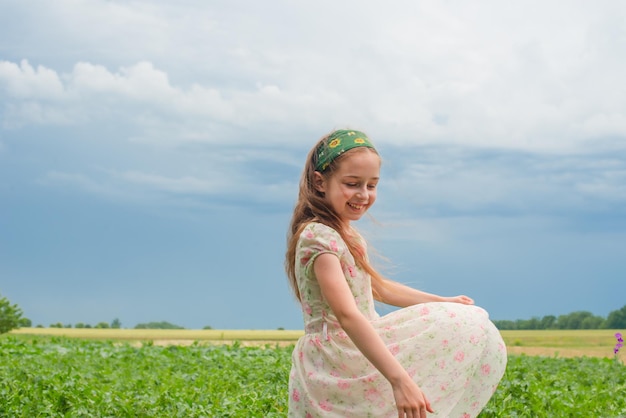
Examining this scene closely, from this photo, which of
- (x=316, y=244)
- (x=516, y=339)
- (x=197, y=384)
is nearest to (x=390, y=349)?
(x=316, y=244)

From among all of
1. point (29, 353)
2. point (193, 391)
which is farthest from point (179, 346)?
point (193, 391)

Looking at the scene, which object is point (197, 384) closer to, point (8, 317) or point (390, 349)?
point (390, 349)

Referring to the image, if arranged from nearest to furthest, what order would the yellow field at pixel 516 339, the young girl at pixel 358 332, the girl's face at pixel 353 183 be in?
the young girl at pixel 358 332 < the girl's face at pixel 353 183 < the yellow field at pixel 516 339

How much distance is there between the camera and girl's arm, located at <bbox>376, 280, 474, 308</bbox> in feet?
13.3

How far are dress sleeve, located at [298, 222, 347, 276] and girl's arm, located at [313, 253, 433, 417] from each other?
0.03m

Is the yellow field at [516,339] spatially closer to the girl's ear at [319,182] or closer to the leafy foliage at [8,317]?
the leafy foliage at [8,317]

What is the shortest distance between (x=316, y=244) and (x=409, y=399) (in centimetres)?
78

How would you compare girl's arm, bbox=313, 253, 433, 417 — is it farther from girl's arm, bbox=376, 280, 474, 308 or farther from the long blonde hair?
girl's arm, bbox=376, 280, 474, 308

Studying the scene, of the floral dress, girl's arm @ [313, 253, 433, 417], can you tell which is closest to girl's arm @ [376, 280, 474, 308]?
the floral dress

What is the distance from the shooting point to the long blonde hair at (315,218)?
3674 millimetres

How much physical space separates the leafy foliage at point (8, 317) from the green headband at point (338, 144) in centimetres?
1203

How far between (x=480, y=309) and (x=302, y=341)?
2.72ft

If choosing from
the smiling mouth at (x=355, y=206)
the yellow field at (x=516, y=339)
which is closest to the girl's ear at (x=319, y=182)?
the smiling mouth at (x=355, y=206)

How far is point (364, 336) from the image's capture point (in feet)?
10.8
